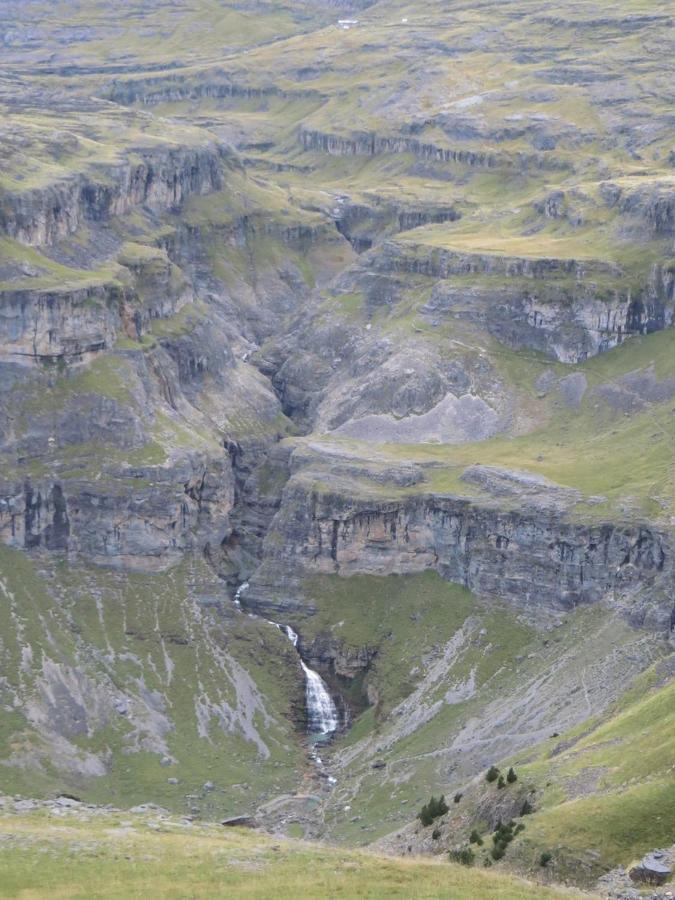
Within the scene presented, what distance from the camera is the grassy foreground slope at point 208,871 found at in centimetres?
8912

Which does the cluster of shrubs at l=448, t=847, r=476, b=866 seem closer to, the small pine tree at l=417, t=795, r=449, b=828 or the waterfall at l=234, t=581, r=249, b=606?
the small pine tree at l=417, t=795, r=449, b=828

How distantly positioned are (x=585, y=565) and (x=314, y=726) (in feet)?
109

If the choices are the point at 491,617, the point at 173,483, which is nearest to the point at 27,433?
the point at 173,483

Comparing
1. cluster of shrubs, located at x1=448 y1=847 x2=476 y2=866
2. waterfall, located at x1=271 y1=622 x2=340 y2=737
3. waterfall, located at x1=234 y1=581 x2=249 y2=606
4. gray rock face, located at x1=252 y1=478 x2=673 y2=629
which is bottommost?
waterfall, located at x1=271 y1=622 x2=340 y2=737

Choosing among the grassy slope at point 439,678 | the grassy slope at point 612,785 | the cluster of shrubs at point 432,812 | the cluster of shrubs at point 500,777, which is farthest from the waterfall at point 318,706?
the cluster of shrubs at point 500,777

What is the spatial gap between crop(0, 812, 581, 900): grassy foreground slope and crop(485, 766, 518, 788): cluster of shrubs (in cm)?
1640

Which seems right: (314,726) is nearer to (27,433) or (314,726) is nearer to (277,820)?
(277,820)

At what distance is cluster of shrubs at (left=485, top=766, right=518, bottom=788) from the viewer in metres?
117

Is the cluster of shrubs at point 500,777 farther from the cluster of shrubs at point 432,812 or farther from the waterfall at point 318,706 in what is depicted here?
the waterfall at point 318,706

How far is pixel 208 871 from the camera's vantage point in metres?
96.2

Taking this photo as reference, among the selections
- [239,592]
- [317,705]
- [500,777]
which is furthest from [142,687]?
[500,777]

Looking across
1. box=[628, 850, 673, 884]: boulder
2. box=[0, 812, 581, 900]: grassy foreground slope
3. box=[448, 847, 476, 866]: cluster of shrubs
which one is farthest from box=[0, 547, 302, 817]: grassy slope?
box=[628, 850, 673, 884]: boulder

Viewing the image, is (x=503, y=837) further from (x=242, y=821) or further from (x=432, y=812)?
(x=242, y=821)

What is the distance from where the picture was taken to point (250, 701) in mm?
175250
